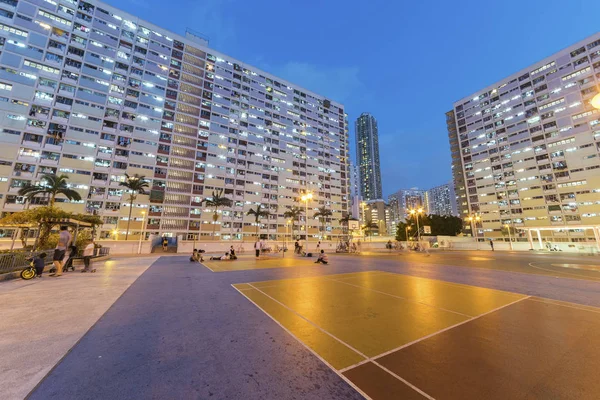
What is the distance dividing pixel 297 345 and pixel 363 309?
2832 millimetres

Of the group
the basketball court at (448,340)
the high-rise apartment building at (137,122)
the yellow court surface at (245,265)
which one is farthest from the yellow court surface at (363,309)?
the high-rise apartment building at (137,122)

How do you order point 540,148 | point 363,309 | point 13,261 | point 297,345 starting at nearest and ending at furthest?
1. point 297,345
2. point 363,309
3. point 13,261
4. point 540,148

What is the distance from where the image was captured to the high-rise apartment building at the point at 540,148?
57.3 metres

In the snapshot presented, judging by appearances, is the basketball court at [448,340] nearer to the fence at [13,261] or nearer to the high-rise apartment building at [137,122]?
the fence at [13,261]

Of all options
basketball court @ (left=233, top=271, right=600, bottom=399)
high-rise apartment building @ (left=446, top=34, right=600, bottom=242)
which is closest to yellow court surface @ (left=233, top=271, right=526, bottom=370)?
basketball court @ (left=233, top=271, right=600, bottom=399)

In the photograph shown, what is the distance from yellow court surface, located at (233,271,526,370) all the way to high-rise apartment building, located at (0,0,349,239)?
51649mm

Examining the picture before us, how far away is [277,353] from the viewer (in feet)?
12.4

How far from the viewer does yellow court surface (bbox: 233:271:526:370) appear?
4180mm

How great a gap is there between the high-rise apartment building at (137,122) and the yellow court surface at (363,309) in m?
51.6

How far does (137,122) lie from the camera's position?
171 feet

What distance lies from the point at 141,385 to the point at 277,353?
74.6 inches

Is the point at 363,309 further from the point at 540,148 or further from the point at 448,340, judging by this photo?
the point at 540,148

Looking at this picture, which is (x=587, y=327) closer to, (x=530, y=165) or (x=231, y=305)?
(x=231, y=305)

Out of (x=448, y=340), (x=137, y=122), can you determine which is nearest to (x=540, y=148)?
(x=448, y=340)
